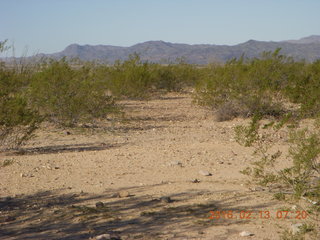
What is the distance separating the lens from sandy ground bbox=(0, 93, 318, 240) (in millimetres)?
5367

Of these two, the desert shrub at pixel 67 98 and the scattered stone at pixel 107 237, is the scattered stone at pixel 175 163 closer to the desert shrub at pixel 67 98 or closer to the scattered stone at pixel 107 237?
the scattered stone at pixel 107 237

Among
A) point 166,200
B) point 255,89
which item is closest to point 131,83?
point 255,89

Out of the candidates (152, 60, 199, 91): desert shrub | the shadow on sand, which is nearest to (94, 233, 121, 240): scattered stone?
the shadow on sand

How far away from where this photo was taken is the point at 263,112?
1538 centimetres

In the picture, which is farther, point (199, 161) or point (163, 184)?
point (199, 161)

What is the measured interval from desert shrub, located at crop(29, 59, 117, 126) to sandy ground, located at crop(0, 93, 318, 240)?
87.8 inches

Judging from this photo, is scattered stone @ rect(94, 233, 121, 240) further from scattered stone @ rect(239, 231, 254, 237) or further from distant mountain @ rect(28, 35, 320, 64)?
distant mountain @ rect(28, 35, 320, 64)

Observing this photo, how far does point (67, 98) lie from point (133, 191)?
803 centimetres

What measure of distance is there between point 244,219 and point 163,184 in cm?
190

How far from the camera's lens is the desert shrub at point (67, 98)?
14.0 metres

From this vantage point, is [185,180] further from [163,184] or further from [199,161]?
Result: [199,161]

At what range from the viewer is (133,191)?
6832 millimetres

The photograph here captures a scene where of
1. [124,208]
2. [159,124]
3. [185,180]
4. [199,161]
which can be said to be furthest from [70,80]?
[124,208]
